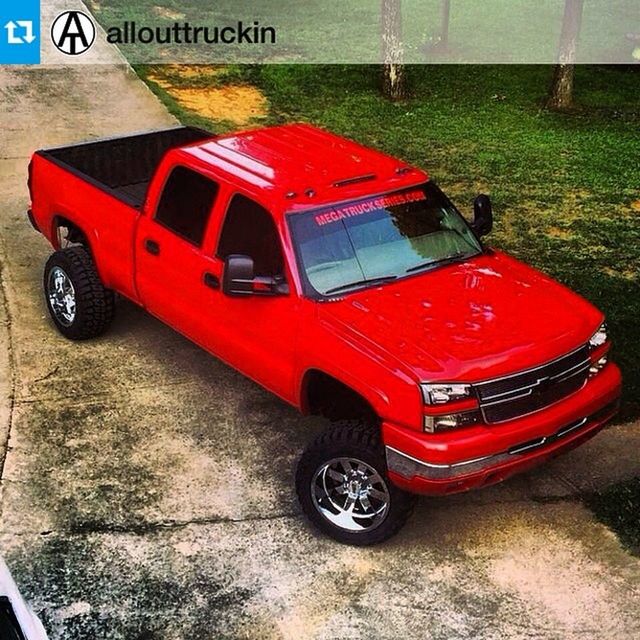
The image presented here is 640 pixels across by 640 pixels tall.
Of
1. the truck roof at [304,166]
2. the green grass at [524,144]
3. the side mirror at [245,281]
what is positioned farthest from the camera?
the green grass at [524,144]

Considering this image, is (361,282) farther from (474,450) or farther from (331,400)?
(474,450)

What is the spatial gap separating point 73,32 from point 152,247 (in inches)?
476

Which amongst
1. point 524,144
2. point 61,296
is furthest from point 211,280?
point 524,144

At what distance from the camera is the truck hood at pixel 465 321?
19.2ft

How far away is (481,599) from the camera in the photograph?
5.87 metres

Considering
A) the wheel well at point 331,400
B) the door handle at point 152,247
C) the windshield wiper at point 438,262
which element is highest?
the windshield wiper at point 438,262

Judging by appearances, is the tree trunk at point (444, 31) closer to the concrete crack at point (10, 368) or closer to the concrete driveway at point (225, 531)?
the concrete crack at point (10, 368)

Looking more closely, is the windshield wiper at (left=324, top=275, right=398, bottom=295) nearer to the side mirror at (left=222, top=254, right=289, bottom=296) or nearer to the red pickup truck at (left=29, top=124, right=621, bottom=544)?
the red pickup truck at (left=29, top=124, right=621, bottom=544)

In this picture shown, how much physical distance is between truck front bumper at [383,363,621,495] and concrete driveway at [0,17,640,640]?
0.64 m

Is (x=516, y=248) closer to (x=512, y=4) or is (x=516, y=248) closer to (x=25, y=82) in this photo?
(x=25, y=82)

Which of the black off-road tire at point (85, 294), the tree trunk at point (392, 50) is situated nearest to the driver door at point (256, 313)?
the black off-road tire at point (85, 294)

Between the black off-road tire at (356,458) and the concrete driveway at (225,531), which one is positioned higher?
the black off-road tire at (356,458)

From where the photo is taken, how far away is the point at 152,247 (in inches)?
297

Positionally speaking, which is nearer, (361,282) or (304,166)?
(361,282)
